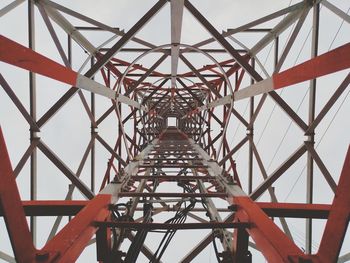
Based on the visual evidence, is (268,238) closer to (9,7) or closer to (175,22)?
(175,22)

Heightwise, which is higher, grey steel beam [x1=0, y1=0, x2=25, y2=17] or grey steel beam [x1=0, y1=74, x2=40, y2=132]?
grey steel beam [x1=0, y1=0, x2=25, y2=17]

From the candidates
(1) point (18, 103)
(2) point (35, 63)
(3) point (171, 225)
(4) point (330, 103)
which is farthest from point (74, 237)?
(4) point (330, 103)

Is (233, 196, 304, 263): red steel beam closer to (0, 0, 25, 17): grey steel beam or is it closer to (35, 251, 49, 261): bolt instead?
(35, 251, 49, 261): bolt

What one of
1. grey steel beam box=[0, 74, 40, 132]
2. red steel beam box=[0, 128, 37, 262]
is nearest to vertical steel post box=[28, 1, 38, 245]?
grey steel beam box=[0, 74, 40, 132]

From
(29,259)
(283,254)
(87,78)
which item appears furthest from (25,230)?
(87,78)

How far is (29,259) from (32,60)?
62.4 inches

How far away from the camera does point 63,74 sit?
363 centimetres

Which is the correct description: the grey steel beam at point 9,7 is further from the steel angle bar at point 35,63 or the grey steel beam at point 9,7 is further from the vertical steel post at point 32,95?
the steel angle bar at point 35,63

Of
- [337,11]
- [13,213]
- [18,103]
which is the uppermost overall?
[337,11]

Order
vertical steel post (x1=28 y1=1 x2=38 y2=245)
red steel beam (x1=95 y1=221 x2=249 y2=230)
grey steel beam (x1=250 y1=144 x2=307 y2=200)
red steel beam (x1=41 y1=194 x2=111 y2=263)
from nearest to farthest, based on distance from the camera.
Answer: red steel beam (x1=41 y1=194 x2=111 y2=263) < red steel beam (x1=95 y1=221 x2=249 y2=230) < grey steel beam (x1=250 y1=144 x2=307 y2=200) < vertical steel post (x1=28 y1=1 x2=38 y2=245)

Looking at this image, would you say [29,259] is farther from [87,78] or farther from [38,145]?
[38,145]

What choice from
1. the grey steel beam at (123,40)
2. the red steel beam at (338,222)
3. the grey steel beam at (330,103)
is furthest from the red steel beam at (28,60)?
the grey steel beam at (330,103)

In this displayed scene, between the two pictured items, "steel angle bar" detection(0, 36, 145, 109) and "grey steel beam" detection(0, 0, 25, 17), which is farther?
"grey steel beam" detection(0, 0, 25, 17)

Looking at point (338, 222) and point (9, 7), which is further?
point (9, 7)
